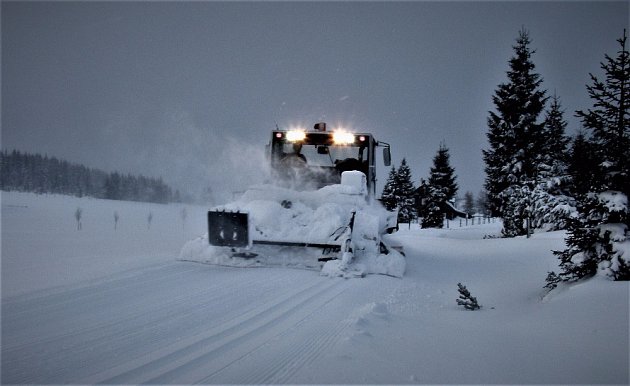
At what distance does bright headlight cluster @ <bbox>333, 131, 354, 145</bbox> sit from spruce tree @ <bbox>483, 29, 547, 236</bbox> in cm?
1251

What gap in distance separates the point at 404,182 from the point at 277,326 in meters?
34.4

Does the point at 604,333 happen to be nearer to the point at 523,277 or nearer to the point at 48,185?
the point at 523,277

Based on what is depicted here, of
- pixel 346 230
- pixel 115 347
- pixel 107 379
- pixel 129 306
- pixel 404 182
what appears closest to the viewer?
pixel 107 379

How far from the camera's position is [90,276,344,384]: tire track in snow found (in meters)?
1.96

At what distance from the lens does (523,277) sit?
5629 millimetres

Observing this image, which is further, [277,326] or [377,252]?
[377,252]

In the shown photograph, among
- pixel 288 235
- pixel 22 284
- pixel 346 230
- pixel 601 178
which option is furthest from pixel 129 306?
pixel 601 178

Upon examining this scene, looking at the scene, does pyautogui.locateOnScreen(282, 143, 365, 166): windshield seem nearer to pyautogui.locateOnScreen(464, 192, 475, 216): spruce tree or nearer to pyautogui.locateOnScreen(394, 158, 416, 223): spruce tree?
pyautogui.locateOnScreen(394, 158, 416, 223): spruce tree

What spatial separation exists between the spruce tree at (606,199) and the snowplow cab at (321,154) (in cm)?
437

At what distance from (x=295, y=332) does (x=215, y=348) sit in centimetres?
69

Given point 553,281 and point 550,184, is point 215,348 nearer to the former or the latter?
point 553,281

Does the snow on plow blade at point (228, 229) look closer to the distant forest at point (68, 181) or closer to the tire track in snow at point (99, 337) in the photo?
the tire track in snow at point (99, 337)

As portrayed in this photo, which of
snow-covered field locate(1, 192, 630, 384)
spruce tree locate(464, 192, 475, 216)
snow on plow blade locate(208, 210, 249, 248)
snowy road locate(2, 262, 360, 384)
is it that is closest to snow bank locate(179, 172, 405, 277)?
snow on plow blade locate(208, 210, 249, 248)

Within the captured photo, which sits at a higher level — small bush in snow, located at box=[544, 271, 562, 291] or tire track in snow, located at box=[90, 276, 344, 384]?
small bush in snow, located at box=[544, 271, 562, 291]
